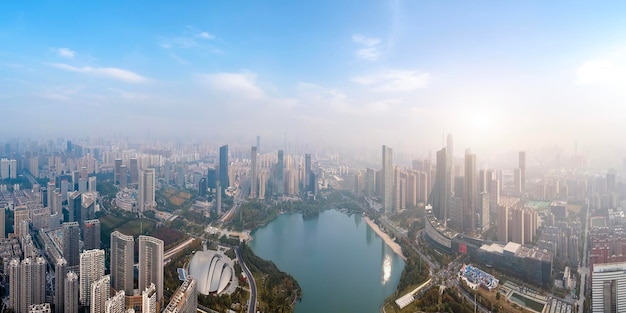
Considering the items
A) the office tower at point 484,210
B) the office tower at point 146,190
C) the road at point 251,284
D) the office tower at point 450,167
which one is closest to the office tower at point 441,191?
the office tower at point 450,167

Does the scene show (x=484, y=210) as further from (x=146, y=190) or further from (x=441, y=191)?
(x=146, y=190)

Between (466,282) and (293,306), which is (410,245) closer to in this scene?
(466,282)

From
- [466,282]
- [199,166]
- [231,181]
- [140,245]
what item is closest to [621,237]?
[466,282]

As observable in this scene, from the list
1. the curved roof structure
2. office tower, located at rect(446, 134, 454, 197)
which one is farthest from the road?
office tower, located at rect(446, 134, 454, 197)

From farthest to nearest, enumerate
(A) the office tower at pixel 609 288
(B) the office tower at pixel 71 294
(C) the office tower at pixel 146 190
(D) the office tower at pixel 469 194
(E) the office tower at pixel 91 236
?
(C) the office tower at pixel 146 190
(D) the office tower at pixel 469 194
(E) the office tower at pixel 91 236
(B) the office tower at pixel 71 294
(A) the office tower at pixel 609 288

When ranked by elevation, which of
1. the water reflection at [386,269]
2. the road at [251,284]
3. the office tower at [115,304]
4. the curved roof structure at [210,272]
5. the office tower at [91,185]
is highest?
the office tower at [91,185]

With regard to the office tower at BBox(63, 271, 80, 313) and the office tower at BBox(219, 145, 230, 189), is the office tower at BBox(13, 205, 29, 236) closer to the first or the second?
the office tower at BBox(63, 271, 80, 313)

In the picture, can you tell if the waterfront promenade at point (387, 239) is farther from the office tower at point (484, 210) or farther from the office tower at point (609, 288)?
the office tower at point (609, 288)
